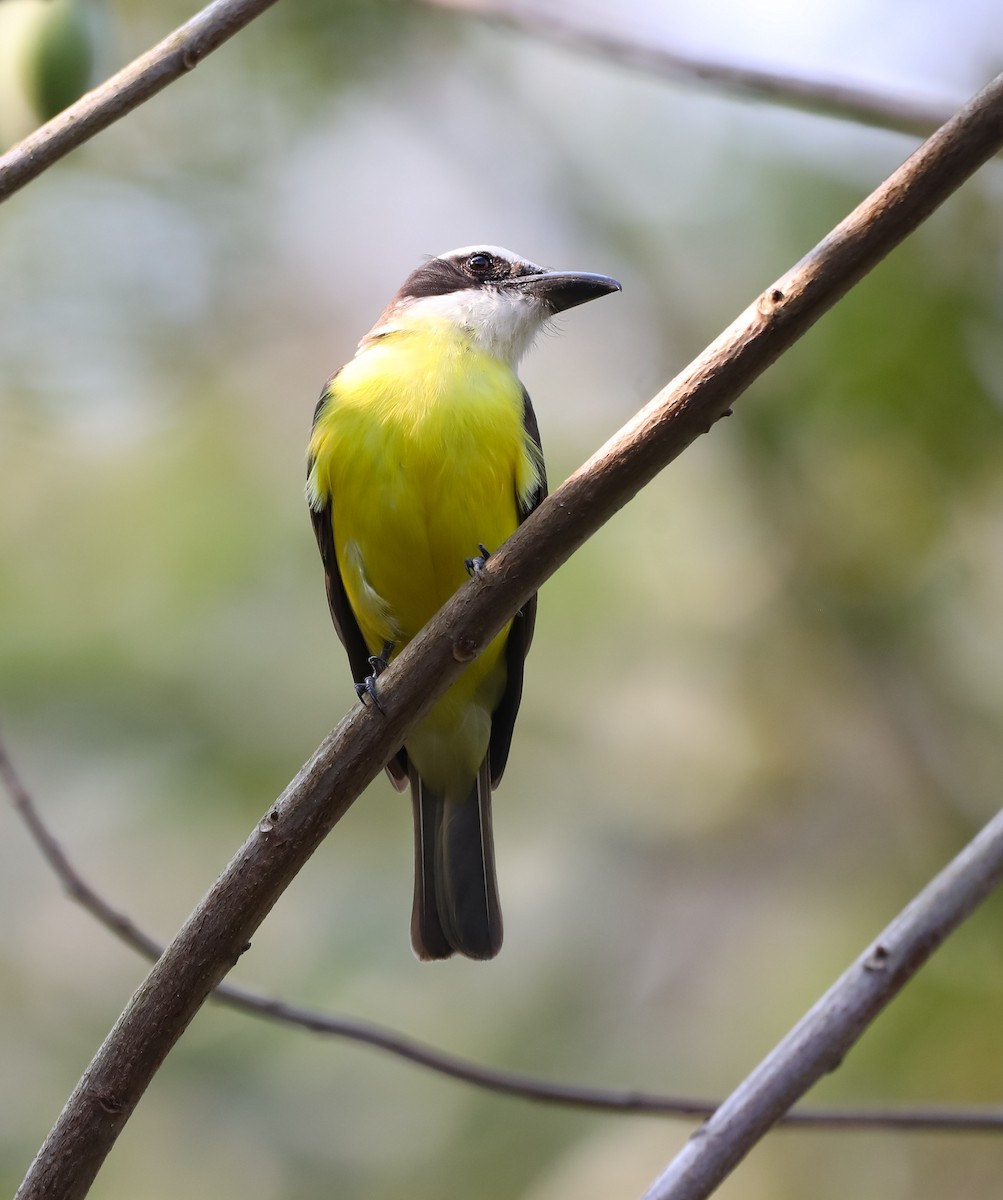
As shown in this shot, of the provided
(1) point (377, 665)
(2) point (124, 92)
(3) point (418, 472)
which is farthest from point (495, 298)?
(2) point (124, 92)

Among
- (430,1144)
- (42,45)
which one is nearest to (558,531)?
(42,45)

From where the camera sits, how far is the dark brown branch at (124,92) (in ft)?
6.57

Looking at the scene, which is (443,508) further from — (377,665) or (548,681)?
(548,681)

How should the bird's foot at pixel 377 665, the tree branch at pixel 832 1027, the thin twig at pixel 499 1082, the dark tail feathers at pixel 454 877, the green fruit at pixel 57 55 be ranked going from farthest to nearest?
the dark tail feathers at pixel 454 877 → the bird's foot at pixel 377 665 → the green fruit at pixel 57 55 → the thin twig at pixel 499 1082 → the tree branch at pixel 832 1027

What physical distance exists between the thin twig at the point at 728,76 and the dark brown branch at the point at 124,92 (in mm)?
1585

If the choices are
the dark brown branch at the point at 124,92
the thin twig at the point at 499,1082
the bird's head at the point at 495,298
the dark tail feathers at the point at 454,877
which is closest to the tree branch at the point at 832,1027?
the thin twig at the point at 499,1082

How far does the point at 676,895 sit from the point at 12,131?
486cm

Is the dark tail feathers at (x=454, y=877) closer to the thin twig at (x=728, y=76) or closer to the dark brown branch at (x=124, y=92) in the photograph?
the thin twig at (x=728, y=76)

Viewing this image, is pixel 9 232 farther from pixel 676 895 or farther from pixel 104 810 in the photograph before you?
pixel 676 895

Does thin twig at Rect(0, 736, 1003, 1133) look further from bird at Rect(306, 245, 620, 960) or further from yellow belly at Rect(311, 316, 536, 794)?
yellow belly at Rect(311, 316, 536, 794)

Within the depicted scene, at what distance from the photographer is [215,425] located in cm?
710

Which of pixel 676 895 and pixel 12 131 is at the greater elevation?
pixel 12 131

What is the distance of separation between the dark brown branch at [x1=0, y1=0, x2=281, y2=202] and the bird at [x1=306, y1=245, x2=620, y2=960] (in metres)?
1.48

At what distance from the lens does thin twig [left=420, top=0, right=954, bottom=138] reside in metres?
3.38
